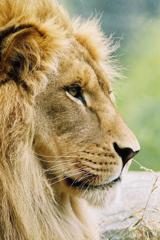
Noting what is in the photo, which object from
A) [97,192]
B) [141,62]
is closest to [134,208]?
[97,192]

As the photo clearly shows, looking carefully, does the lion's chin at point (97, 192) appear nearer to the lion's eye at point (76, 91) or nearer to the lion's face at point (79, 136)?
the lion's face at point (79, 136)

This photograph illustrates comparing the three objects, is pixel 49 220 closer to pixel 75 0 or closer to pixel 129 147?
pixel 129 147

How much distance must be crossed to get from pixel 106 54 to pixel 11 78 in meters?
0.67

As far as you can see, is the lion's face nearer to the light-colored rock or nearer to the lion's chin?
the lion's chin

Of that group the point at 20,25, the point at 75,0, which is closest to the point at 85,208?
the point at 20,25

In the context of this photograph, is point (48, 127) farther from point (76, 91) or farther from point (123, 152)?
point (123, 152)

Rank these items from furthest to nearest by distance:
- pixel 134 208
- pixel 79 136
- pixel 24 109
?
pixel 134 208, pixel 79 136, pixel 24 109

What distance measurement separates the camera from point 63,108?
10.6 feet

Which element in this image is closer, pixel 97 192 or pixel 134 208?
pixel 97 192

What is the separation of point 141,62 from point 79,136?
2.67 metres

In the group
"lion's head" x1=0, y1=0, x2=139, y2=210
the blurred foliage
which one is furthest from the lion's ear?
the blurred foliage

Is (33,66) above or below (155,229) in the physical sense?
above

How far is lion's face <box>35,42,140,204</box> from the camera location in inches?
127

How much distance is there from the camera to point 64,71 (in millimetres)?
3262
